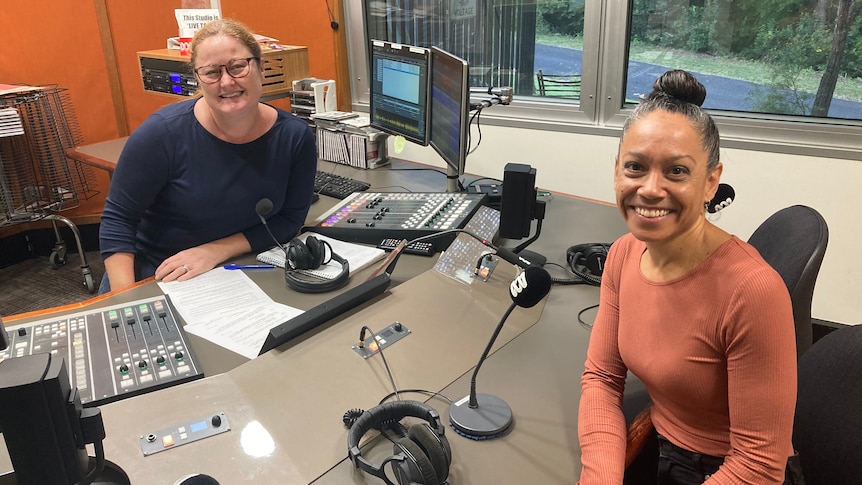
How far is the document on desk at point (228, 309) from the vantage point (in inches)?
52.1

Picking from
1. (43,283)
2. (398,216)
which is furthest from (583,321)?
(43,283)

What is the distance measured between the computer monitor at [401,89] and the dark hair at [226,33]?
2.03 ft

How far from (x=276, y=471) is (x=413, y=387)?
309mm

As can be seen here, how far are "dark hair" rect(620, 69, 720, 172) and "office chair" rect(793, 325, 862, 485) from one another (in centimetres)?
45

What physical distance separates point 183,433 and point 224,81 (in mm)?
1041

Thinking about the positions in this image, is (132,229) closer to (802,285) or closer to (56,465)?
(56,465)

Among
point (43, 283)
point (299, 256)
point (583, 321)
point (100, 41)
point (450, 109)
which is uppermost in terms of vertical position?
point (100, 41)

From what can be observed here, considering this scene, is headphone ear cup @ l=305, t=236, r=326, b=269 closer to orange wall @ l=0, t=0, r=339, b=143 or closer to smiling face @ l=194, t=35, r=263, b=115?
smiling face @ l=194, t=35, r=263, b=115

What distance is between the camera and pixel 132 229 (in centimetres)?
173

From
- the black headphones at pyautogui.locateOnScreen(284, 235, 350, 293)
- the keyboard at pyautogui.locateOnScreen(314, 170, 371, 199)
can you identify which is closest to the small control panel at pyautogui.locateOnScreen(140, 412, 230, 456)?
the black headphones at pyautogui.locateOnScreen(284, 235, 350, 293)

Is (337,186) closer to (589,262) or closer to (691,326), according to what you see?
(589,262)

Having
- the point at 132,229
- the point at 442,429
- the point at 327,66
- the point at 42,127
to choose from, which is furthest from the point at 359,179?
the point at 42,127

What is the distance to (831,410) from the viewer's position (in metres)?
1.07

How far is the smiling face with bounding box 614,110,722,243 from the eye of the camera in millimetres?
923
